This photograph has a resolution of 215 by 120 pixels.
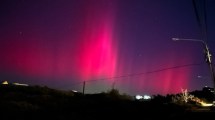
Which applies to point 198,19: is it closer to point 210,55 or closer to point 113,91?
point 210,55

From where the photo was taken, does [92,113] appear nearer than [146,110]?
Yes

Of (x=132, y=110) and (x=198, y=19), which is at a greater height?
(x=198, y=19)

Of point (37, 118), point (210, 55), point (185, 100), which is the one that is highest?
point (210, 55)

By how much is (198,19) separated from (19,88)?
3089 cm

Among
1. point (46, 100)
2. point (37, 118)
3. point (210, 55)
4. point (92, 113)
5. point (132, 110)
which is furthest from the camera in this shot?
point (46, 100)

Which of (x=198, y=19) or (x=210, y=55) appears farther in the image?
(x=210, y=55)

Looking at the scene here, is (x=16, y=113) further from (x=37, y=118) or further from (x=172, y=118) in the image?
(x=172, y=118)

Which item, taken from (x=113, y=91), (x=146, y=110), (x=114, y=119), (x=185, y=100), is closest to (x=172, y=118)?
(x=114, y=119)

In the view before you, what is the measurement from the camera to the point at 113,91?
166 feet

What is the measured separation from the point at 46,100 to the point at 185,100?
24.5 meters

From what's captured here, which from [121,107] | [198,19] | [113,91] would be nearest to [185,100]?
[113,91]

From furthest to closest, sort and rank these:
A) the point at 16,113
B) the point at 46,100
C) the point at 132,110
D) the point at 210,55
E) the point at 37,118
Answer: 1. the point at 46,100
2. the point at 210,55
3. the point at 132,110
4. the point at 16,113
5. the point at 37,118

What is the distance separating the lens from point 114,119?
82.7 ft

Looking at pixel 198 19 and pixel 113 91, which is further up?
pixel 198 19
